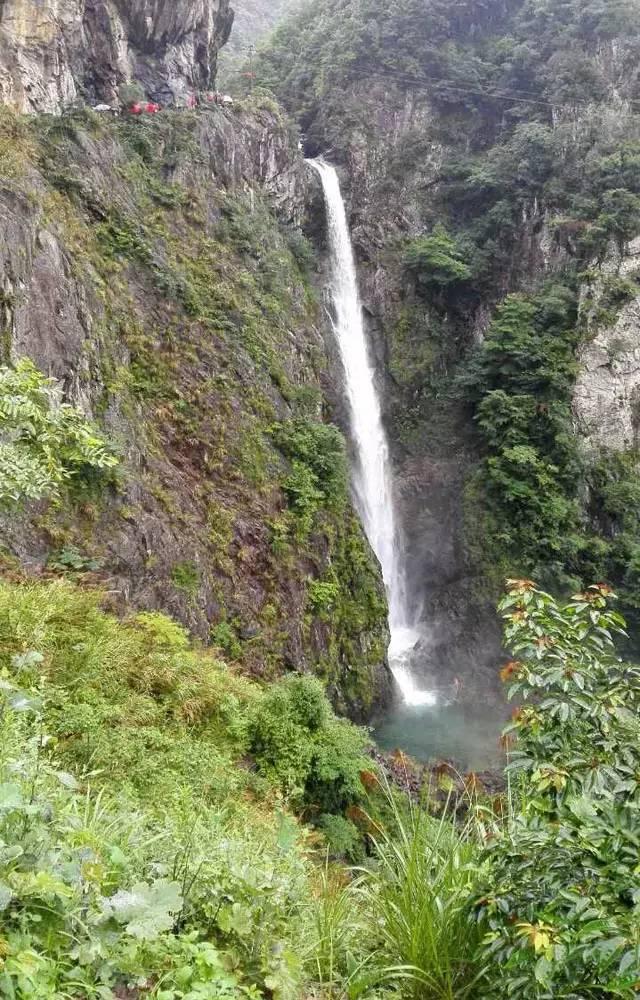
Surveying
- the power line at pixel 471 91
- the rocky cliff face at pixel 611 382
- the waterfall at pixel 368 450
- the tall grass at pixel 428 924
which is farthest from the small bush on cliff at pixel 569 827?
the power line at pixel 471 91

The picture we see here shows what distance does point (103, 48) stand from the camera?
14695mm

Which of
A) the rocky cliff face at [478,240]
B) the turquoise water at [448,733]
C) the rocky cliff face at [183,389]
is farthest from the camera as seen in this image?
the rocky cliff face at [478,240]

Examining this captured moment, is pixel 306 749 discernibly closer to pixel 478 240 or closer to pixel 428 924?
pixel 428 924

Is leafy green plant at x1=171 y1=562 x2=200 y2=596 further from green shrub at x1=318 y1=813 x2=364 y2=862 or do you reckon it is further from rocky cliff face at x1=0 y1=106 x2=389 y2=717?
green shrub at x1=318 y1=813 x2=364 y2=862

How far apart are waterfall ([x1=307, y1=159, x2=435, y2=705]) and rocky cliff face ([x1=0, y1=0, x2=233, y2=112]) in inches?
212

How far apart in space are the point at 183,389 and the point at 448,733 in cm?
889

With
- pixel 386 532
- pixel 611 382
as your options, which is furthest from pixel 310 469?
pixel 611 382

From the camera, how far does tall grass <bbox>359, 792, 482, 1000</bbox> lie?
223 cm

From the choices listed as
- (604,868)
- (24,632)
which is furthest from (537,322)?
(604,868)

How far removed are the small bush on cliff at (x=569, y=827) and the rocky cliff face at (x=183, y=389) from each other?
5895 mm

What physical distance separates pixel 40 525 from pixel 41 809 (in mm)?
6091

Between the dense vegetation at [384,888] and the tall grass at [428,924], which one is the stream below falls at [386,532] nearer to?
the dense vegetation at [384,888]

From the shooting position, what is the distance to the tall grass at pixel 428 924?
2.23m

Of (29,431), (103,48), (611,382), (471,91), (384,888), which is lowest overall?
(384,888)
